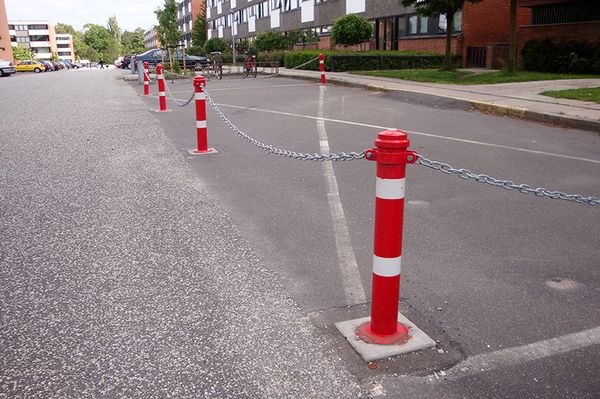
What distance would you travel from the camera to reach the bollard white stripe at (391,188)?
9.36 ft

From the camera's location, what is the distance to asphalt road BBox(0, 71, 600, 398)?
2.80 m

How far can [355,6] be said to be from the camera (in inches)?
1427

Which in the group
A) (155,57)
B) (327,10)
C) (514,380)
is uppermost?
(327,10)

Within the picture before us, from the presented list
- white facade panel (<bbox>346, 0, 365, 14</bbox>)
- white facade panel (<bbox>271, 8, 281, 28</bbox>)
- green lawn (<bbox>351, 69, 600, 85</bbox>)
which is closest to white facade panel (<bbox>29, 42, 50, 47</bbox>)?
white facade panel (<bbox>271, 8, 281, 28</bbox>)

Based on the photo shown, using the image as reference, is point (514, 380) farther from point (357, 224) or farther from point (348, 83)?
point (348, 83)

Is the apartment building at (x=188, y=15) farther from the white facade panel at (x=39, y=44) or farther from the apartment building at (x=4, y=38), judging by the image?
the white facade panel at (x=39, y=44)

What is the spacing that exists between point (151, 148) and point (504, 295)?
22.1 ft

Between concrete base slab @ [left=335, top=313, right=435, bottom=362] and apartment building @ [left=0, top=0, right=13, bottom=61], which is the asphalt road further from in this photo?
apartment building @ [left=0, top=0, right=13, bottom=61]

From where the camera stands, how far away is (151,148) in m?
9.08

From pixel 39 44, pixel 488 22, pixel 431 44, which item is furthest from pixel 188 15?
pixel 39 44

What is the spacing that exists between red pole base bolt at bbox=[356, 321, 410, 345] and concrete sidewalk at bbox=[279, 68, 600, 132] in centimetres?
891

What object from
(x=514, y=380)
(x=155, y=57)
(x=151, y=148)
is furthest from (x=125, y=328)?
(x=155, y=57)

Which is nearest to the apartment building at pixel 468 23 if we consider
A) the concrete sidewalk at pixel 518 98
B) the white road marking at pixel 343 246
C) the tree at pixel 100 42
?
the concrete sidewalk at pixel 518 98

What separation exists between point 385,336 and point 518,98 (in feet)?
41.3
